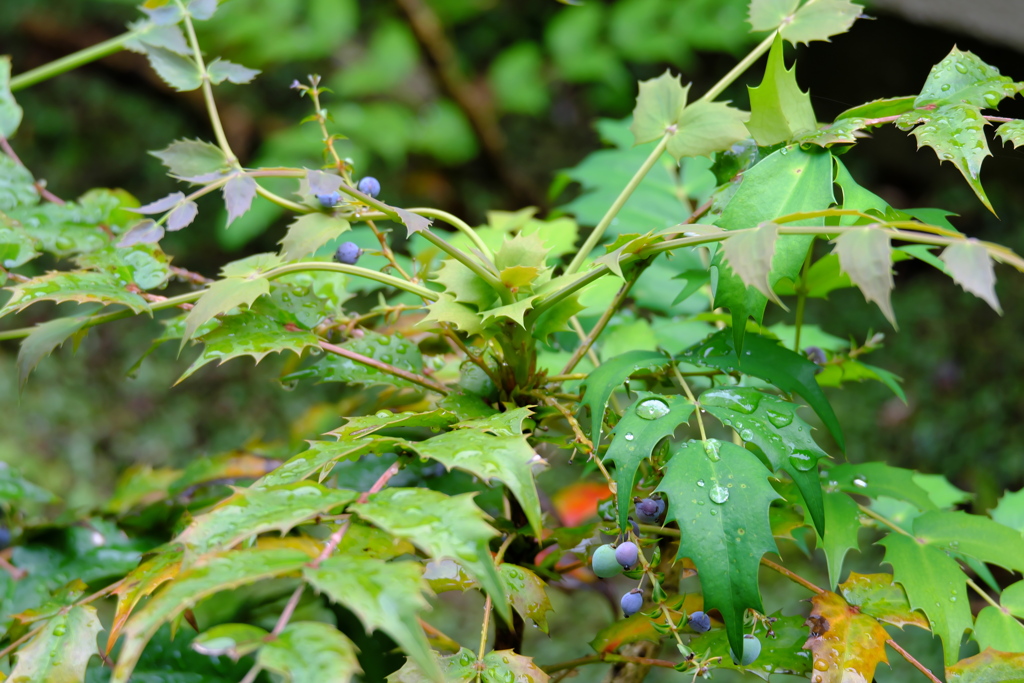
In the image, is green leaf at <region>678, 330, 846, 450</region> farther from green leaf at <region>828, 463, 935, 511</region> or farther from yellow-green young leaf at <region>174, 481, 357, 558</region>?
yellow-green young leaf at <region>174, 481, 357, 558</region>

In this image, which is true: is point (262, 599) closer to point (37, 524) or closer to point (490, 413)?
point (37, 524)

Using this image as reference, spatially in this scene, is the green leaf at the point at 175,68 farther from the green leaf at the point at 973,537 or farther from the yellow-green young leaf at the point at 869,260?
the green leaf at the point at 973,537

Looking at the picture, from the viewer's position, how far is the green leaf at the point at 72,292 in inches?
17.6

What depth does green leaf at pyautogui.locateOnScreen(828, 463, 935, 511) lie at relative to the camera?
1.63ft

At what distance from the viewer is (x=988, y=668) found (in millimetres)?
429

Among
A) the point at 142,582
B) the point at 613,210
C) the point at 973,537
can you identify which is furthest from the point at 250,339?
the point at 973,537

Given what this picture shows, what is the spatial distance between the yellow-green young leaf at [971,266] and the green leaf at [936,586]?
229 millimetres

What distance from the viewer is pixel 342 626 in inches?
22.4

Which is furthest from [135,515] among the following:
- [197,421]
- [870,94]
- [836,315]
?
[870,94]

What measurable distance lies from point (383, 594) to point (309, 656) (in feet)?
0.11

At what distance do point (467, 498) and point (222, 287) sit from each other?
0.72 feet

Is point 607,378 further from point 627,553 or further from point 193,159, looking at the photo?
point 193,159

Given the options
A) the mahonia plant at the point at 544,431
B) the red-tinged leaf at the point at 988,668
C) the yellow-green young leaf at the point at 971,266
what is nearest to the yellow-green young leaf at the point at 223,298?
the mahonia plant at the point at 544,431

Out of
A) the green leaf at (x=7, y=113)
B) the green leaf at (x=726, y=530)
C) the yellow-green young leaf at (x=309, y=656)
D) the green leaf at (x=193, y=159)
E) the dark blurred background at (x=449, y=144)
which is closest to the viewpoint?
the yellow-green young leaf at (x=309, y=656)
